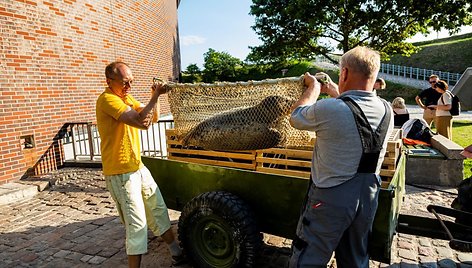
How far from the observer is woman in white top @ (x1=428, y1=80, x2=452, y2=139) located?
7793mm

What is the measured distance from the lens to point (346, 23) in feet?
66.8

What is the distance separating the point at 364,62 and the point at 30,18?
303 inches

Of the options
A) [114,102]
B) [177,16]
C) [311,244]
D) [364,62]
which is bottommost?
[311,244]

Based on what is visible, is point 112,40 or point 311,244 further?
point 112,40

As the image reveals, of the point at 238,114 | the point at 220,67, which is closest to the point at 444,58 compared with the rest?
the point at 220,67

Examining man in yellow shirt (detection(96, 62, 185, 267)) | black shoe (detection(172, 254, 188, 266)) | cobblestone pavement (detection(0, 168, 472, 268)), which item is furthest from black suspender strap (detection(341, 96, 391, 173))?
black shoe (detection(172, 254, 188, 266))

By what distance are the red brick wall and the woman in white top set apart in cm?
900

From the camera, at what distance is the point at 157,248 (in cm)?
407

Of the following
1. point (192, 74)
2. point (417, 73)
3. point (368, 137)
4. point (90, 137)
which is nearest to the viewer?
point (368, 137)

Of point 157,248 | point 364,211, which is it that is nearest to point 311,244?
point 364,211

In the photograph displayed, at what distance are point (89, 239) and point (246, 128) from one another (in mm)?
2877

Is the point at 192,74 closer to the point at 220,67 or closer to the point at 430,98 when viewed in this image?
the point at 220,67

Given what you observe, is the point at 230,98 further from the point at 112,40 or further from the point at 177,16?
the point at 177,16

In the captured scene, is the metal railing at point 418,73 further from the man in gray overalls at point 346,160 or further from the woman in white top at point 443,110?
the man in gray overalls at point 346,160
